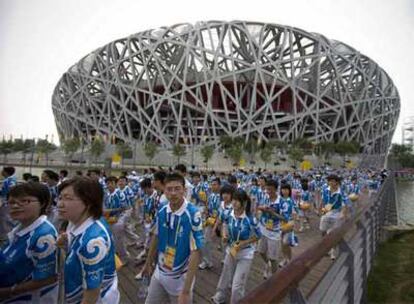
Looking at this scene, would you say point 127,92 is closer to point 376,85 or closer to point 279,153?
point 279,153

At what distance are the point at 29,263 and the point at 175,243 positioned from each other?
1320 mm

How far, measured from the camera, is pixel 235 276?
15.8 feet

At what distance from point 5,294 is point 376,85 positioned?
81675 mm

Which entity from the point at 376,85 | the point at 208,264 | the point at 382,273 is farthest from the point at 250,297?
the point at 376,85

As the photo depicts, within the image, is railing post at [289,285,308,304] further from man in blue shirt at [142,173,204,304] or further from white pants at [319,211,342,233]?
white pants at [319,211,342,233]

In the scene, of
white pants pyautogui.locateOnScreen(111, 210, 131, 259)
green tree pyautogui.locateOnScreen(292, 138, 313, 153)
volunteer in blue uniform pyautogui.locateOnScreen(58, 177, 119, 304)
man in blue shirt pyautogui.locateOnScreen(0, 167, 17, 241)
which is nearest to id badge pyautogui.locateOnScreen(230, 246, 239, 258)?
volunteer in blue uniform pyautogui.locateOnScreen(58, 177, 119, 304)

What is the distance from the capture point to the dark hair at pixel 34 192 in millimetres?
2763

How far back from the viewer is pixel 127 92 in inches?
2685

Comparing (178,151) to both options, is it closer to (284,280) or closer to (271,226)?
(271,226)

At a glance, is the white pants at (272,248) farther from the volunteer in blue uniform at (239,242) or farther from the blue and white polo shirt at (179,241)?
the blue and white polo shirt at (179,241)

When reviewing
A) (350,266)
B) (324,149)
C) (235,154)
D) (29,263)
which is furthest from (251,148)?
(29,263)

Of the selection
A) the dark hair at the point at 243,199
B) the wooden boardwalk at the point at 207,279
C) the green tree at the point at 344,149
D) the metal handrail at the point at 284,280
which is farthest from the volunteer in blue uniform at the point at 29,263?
the green tree at the point at 344,149

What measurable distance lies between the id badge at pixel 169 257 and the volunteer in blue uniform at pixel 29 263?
1.09 metres

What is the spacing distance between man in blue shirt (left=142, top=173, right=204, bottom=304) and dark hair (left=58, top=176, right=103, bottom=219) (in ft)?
3.38
